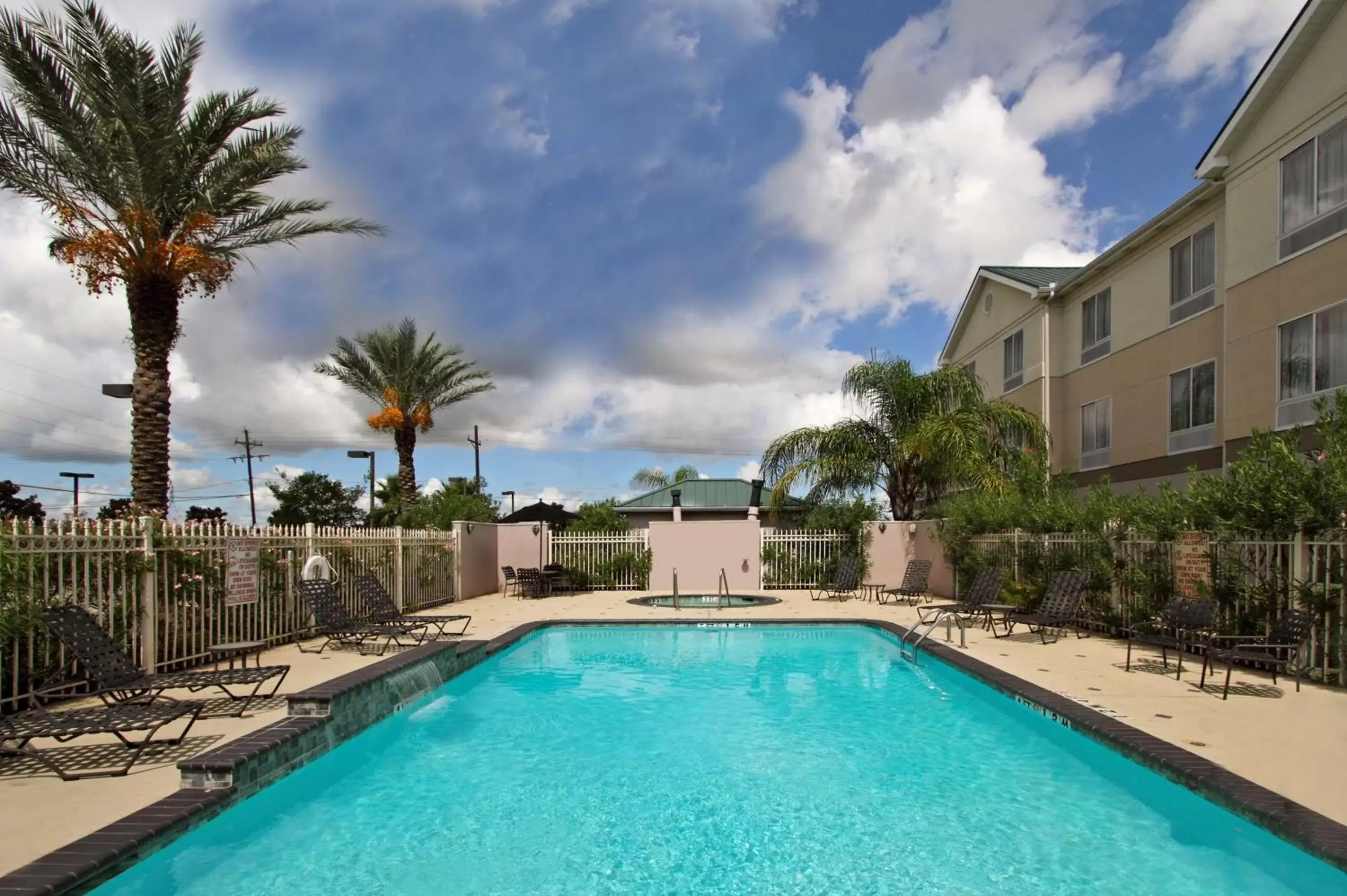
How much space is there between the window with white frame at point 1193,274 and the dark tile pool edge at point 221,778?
52.6 ft

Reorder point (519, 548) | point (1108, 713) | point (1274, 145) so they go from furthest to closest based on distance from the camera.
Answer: point (519, 548)
point (1274, 145)
point (1108, 713)

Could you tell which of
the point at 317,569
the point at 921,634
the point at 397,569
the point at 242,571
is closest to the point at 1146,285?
the point at 921,634

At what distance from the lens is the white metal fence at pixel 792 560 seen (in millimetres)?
20469

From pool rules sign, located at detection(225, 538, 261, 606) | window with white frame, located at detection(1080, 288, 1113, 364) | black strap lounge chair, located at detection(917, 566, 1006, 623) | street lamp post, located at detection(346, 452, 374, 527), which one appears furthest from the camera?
street lamp post, located at detection(346, 452, 374, 527)

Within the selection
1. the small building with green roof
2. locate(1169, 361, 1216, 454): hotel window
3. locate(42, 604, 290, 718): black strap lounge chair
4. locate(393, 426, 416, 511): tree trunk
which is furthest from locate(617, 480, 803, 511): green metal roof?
locate(42, 604, 290, 718): black strap lounge chair

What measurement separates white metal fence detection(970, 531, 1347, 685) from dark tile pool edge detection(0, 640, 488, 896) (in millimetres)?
8696

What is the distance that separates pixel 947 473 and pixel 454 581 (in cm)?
1166

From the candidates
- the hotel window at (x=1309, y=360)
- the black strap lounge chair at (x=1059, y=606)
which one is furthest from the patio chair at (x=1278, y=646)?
the hotel window at (x=1309, y=360)

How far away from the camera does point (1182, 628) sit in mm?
8367

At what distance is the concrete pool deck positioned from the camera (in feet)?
14.0

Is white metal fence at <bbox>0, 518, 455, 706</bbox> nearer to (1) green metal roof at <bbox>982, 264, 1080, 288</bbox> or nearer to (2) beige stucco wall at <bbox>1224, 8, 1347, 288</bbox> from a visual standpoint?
(2) beige stucco wall at <bbox>1224, 8, 1347, 288</bbox>

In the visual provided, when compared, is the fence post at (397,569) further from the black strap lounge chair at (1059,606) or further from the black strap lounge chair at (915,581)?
the black strap lounge chair at (1059,606)

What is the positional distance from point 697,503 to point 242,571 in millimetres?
26235

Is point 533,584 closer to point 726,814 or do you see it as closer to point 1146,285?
point 726,814
